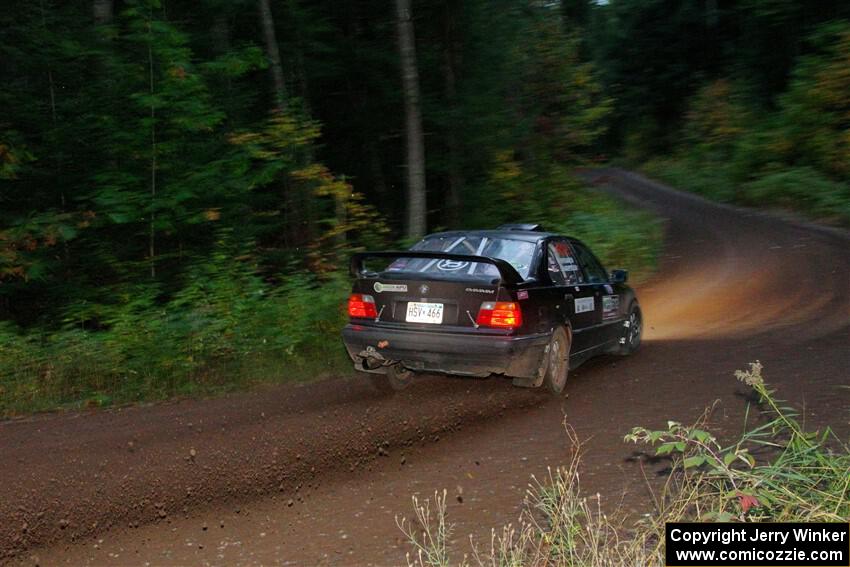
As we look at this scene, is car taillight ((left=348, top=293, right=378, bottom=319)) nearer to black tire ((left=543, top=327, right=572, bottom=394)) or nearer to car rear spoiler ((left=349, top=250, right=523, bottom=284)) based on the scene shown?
car rear spoiler ((left=349, top=250, right=523, bottom=284))

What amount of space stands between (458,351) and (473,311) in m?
0.42

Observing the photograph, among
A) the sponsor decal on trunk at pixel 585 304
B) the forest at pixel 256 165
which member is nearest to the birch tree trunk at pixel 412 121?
the forest at pixel 256 165

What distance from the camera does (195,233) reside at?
48.3ft

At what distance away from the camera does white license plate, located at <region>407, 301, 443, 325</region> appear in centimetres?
833

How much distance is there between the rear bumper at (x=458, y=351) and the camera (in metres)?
8.10

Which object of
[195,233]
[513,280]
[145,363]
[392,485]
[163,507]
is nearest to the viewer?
[163,507]

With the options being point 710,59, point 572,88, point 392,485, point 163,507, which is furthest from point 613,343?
point 710,59

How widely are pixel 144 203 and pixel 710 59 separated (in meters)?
48.7

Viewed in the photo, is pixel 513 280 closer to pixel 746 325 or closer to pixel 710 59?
pixel 746 325

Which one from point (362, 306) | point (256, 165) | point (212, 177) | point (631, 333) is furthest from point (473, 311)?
point (256, 165)

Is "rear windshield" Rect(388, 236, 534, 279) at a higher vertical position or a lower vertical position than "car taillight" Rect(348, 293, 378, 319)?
higher

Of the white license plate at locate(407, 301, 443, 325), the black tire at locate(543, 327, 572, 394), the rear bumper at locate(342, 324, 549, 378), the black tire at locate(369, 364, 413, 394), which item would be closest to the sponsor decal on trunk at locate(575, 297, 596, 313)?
the black tire at locate(543, 327, 572, 394)

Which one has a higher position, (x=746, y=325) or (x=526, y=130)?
(x=526, y=130)

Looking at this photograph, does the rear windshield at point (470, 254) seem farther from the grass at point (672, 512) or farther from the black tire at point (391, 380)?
the grass at point (672, 512)
